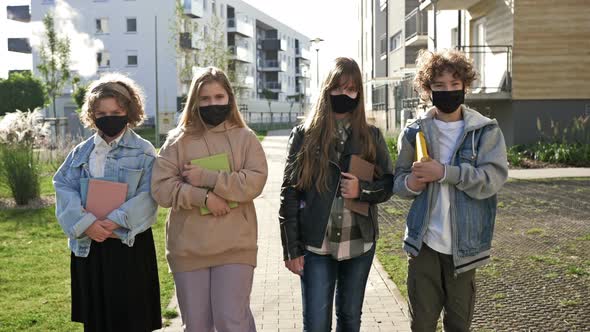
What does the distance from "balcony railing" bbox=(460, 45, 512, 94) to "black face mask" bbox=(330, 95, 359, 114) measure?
59.9ft

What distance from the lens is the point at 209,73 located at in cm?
441

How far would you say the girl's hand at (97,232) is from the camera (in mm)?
4367

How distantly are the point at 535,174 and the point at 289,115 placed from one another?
7871 centimetres

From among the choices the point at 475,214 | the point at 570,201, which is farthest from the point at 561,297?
the point at 570,201

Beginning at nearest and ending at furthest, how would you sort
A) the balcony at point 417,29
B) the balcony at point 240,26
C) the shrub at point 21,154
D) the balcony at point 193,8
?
the shrub at point 21,154 < the balcony at point 417,29 < the balcony at point 193,8 < the balcony at point 240,26

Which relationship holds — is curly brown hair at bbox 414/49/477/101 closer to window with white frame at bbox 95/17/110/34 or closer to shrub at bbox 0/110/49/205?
shrub at bbox 0/110/49/205

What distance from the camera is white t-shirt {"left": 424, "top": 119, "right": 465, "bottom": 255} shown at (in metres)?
4.16

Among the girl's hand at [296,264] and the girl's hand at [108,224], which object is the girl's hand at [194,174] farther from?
the girl's hand at [296,264]

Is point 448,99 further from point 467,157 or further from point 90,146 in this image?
point 90,146

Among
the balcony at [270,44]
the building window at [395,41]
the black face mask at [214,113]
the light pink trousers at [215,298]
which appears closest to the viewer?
the light pink trousers at [215,298]

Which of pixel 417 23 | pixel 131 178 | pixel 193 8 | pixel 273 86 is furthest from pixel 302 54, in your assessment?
pixel 131 178

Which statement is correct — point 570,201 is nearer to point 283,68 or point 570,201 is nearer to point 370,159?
point 370,159

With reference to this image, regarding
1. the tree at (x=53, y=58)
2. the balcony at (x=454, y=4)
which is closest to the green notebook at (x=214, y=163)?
the balcony at (x=454, y=4)

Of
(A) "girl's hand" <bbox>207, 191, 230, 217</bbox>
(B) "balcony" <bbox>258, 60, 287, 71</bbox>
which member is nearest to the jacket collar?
(A) "girl's hand" <bbox>207, 191, 230, 217</bbox>
